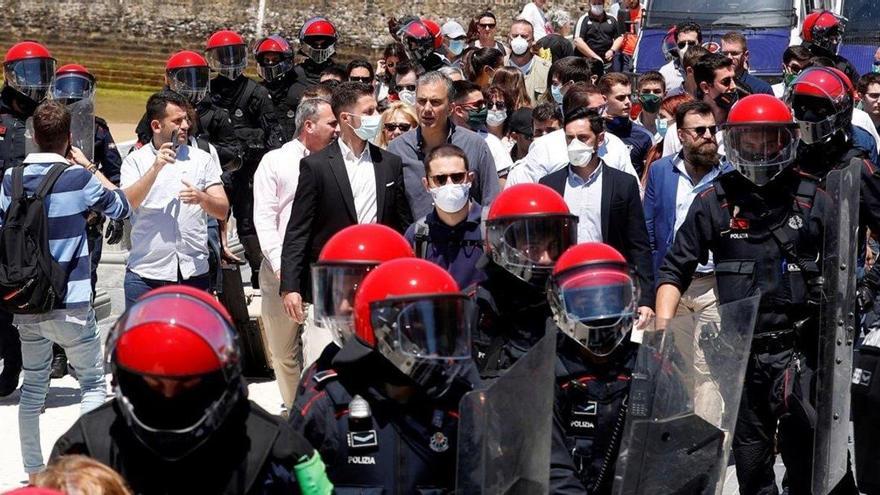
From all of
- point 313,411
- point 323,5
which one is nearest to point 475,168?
point 313,411

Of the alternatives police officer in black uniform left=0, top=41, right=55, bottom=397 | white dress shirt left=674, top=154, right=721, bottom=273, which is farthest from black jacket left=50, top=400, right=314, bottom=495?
police officer in black uniform left=0, top=41, right=55, bottom=397

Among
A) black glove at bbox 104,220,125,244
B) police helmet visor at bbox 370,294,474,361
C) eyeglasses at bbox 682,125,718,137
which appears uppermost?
police helmet visor at bbox 370,294,474,361

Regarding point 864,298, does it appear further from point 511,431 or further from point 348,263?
point 511,431

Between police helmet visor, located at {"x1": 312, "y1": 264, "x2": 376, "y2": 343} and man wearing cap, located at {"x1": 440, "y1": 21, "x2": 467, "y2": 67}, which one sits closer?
police helmet visor, located at {"x1": 312, "y1": 264, "x2": 376, "y2": 343}

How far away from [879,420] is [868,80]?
5728 millimetres

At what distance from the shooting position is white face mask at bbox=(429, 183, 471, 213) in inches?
258

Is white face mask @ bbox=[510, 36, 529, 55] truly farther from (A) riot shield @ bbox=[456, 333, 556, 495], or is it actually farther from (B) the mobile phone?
(A) riot shield @ bbox=[456, 333, 556, 495]

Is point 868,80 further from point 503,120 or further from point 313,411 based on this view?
point 313,411

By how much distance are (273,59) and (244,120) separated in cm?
102

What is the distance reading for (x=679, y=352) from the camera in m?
4.68

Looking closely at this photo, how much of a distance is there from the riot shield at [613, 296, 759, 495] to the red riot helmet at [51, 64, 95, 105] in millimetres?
5744

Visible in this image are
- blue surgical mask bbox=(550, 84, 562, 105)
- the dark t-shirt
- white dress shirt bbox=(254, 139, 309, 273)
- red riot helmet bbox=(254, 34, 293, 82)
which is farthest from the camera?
the dark t-shirt

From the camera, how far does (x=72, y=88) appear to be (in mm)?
9969

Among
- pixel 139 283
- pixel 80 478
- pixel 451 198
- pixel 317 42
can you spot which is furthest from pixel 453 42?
pixel 80 478
